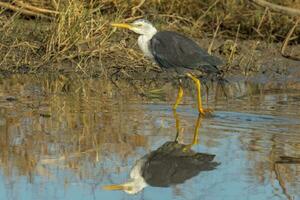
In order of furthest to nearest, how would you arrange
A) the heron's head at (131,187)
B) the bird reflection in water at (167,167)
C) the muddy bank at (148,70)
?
the muddy bank at (148,70), the bird reflection in water at (167,167), the heron's head at (131,187)

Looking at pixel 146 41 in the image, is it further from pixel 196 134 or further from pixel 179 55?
pixel 196 134

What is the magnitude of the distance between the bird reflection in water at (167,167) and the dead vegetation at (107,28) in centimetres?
386

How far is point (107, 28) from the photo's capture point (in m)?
10.0

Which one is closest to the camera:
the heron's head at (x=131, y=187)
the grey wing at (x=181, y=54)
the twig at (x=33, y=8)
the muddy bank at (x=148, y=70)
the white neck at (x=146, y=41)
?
the heron's head at (x=131, y=187)

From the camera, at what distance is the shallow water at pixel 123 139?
497 cm

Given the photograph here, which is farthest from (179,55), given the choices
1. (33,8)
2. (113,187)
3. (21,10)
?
(33,8)

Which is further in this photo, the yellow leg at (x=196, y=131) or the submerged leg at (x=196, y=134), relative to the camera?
the yellow leg at (x=196, y=131)

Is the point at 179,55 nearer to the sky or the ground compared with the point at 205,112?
nearer to the sky

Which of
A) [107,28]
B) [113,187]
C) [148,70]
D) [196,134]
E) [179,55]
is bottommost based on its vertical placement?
[113,187]

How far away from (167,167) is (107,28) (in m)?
4.81

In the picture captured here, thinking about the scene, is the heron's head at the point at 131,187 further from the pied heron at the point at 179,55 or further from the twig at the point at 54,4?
the twig at the point at 54,4

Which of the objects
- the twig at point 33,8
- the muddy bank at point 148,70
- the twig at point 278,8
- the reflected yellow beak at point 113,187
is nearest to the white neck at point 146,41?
the muddy bank at point 148,70

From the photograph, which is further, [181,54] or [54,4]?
[54,4]

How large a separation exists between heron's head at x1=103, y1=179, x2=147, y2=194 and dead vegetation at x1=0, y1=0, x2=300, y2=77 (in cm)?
472
